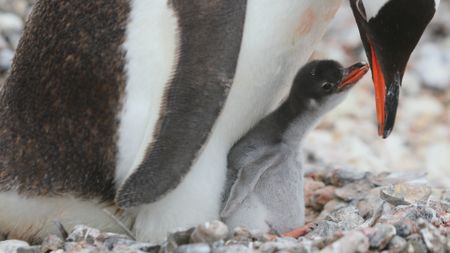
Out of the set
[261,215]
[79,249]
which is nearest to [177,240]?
[79,249]

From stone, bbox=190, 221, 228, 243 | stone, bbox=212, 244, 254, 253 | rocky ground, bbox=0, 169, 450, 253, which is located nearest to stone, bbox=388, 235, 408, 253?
rocky ground, bbox=0, 169, 450, 253

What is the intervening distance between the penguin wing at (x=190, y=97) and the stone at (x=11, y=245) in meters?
0.40

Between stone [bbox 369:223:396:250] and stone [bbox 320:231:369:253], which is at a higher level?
stone [bbox 320:231:369:253]

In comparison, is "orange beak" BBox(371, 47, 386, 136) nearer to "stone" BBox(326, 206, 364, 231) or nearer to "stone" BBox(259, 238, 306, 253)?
"stone" BBox(326, 206, 364, 231)

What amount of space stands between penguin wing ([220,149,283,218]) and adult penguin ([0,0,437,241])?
50 mm

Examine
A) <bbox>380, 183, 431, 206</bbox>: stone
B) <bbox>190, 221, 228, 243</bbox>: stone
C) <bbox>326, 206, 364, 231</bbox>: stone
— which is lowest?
<bbox>380, 183, 431, 206</bbox>: stone

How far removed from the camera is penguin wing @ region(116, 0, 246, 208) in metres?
3.51

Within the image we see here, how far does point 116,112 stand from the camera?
3.67m

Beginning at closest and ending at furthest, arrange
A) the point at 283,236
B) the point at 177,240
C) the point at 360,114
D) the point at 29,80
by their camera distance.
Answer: the point at 177,240, the point at 283,236, the point at 29,80, the point at 360,114

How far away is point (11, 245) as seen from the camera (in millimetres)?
3613

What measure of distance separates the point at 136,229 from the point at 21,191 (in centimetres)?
44

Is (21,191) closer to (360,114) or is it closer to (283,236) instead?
(283,236)

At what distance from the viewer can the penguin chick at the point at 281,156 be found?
12.4 feet

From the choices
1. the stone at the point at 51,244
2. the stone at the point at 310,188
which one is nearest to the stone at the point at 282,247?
the stone at the point at 51,244
